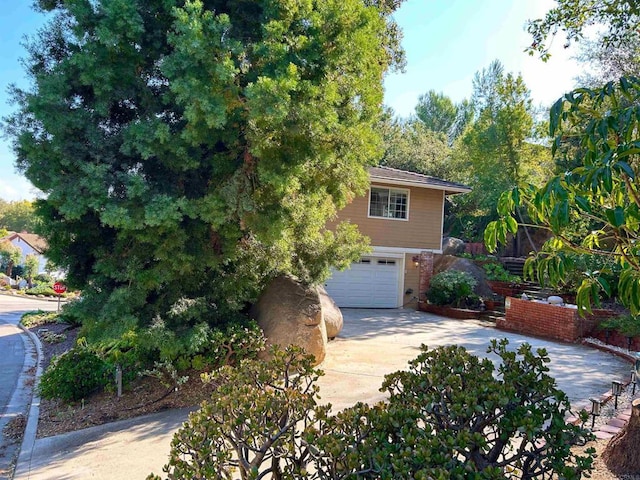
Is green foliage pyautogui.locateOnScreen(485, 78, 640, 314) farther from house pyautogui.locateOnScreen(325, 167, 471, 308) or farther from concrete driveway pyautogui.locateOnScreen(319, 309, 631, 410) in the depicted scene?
house pyautogui.locateOnScreen(325, 167, 471, 308)

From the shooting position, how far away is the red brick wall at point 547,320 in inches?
430

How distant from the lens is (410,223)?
55.9ft

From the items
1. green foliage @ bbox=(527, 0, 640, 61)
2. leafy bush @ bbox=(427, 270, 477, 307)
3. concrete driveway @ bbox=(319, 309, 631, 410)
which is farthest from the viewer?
leafy bush @ bbox=(427, 270, 477, 307)

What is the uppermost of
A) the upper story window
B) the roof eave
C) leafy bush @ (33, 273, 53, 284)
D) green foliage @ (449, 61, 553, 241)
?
green foliage @ (449, 61, 553, 241)

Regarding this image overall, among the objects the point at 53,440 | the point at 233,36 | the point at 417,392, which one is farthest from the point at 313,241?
the point at 417,392

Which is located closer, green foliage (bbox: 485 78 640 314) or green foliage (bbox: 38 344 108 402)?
green foliage (bbox: 485 78 640 314)

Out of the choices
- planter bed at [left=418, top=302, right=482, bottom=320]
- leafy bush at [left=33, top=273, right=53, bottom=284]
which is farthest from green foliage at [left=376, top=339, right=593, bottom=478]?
leafy bush at [left=33, top=273, right=53, bottom=284]

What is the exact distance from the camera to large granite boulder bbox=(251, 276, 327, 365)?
768 centimetres

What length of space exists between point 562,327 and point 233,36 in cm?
1023

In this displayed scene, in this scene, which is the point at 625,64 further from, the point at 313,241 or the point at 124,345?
the point at 124,345

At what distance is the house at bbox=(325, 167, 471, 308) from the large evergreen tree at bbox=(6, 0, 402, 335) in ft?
30.2

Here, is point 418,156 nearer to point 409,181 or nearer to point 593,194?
point 409,181

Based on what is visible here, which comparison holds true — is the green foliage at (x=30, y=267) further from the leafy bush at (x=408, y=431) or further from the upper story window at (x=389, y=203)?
the leafy bush at (x=408, y=431)

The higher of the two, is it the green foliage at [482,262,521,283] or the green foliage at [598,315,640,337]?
the green foliage at [482,262,521,283]
